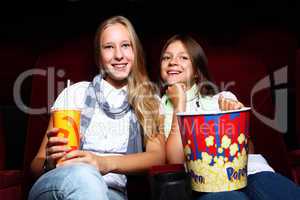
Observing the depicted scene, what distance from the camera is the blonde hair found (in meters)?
1.32

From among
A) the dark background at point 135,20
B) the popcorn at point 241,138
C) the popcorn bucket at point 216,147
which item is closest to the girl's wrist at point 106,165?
the popcorn bucket at point 216,147

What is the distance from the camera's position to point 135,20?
1848 millimetres

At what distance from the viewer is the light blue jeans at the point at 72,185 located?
0.87 metres

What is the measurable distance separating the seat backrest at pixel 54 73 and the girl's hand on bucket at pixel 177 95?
1.02 ft

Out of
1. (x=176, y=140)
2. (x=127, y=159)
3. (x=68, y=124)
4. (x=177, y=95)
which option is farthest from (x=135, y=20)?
(x=68, y=124)

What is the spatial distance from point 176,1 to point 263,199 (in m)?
1.08

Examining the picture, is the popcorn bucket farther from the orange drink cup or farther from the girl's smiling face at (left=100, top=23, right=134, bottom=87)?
the girl's smiling face at (left=100, top=23, right=134, bottom=87)

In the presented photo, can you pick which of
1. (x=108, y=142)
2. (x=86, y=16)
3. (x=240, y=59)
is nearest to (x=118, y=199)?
(x=108, y=142)

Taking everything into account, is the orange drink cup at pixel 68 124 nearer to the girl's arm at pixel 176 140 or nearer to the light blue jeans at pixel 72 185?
the light blue jeans at pixel 72 185

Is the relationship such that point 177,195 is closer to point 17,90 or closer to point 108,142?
point 108,142

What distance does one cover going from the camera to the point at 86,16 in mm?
1895

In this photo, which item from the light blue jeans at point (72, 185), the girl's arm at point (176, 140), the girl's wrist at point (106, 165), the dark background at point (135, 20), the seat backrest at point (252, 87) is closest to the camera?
the light blue jeans at point (72, 185)

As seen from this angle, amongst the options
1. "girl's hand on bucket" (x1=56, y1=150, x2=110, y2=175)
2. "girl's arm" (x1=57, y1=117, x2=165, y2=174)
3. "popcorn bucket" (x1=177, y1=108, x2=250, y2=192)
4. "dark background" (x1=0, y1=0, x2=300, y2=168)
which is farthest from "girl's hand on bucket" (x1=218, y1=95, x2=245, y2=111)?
"dark background" (x1=0, y1=0, x2=300, y2=168)

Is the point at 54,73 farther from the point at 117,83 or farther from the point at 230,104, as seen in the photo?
the point at 230,104
